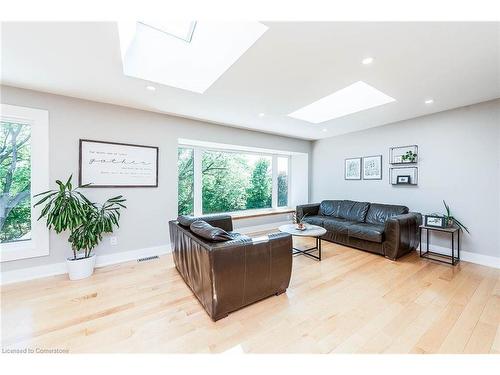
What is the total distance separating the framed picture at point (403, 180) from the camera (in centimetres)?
376

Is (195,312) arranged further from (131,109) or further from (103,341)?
(131,109)

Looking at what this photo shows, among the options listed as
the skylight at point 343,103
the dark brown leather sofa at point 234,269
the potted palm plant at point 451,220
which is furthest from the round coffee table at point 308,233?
the skylight at point 343,103

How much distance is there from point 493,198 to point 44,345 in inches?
208

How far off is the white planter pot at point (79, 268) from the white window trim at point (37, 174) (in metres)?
0.45

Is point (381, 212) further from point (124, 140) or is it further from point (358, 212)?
point (124, 140)

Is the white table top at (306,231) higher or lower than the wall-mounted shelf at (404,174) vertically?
lower

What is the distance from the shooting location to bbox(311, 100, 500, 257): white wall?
2.96 metres

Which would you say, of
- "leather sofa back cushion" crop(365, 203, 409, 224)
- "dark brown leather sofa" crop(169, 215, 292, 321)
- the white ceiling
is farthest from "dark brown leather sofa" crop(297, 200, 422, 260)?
"dark brown leather sofa" crop(169, 215, 292, 321)

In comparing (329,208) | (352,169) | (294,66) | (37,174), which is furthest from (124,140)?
(352,169)

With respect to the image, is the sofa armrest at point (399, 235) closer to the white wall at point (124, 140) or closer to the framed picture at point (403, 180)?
the framed picture at point (403, 180)

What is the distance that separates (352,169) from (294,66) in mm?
3377

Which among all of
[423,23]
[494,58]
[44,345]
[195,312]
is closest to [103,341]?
[44,345]

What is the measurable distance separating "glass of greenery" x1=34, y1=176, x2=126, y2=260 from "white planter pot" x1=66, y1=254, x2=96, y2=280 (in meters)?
0.09

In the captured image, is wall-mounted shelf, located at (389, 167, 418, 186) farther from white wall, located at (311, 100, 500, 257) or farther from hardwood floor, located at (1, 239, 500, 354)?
hardwood floor, located at (1, 239, 500, 354)
